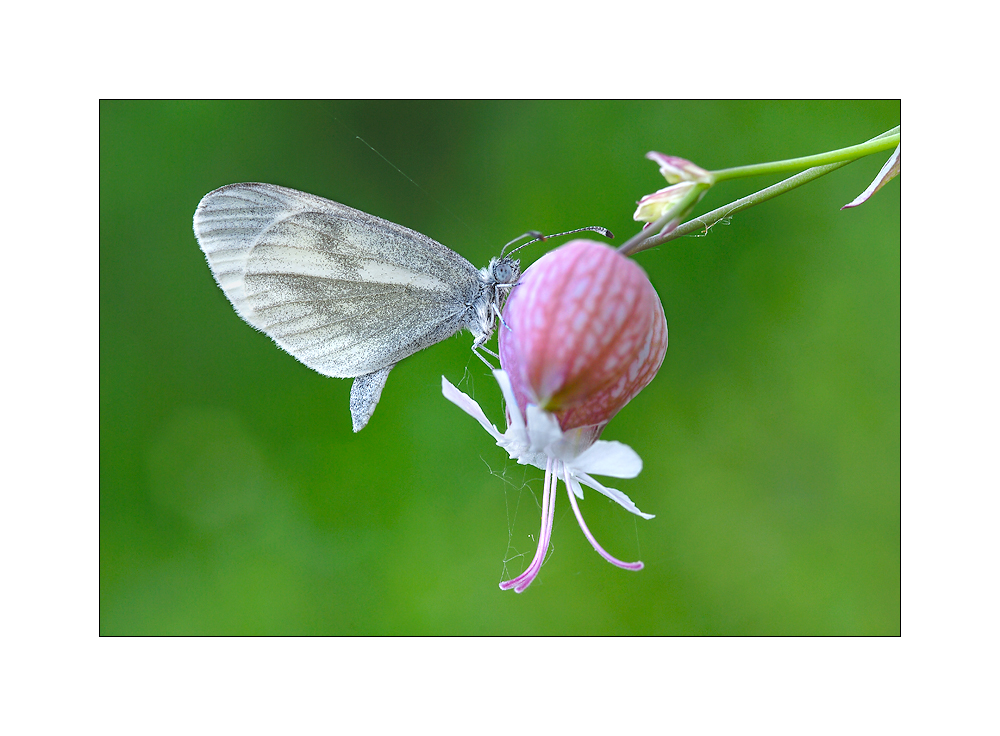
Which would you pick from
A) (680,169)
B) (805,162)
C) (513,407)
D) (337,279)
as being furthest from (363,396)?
(805,162)

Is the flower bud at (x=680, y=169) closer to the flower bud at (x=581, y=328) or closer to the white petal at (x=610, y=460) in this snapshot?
the flower bud at (x=581, y=328)

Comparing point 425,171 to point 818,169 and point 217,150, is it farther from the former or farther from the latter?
point 818,169

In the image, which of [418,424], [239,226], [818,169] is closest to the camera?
[818,169]

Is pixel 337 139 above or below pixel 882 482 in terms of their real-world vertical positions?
above

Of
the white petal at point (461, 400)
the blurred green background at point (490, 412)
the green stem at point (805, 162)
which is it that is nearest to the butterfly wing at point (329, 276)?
the white petal at point (461, 400)

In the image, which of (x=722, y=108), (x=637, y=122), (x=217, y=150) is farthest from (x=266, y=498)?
(x=722, y=108)

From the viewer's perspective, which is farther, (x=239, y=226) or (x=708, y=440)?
(x=708, y=440)

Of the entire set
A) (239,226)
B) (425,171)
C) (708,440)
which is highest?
(425,171)

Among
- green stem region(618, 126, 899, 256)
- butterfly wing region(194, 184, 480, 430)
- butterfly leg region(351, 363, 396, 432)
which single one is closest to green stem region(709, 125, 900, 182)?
green stem region(618, 126, 899, 256)
